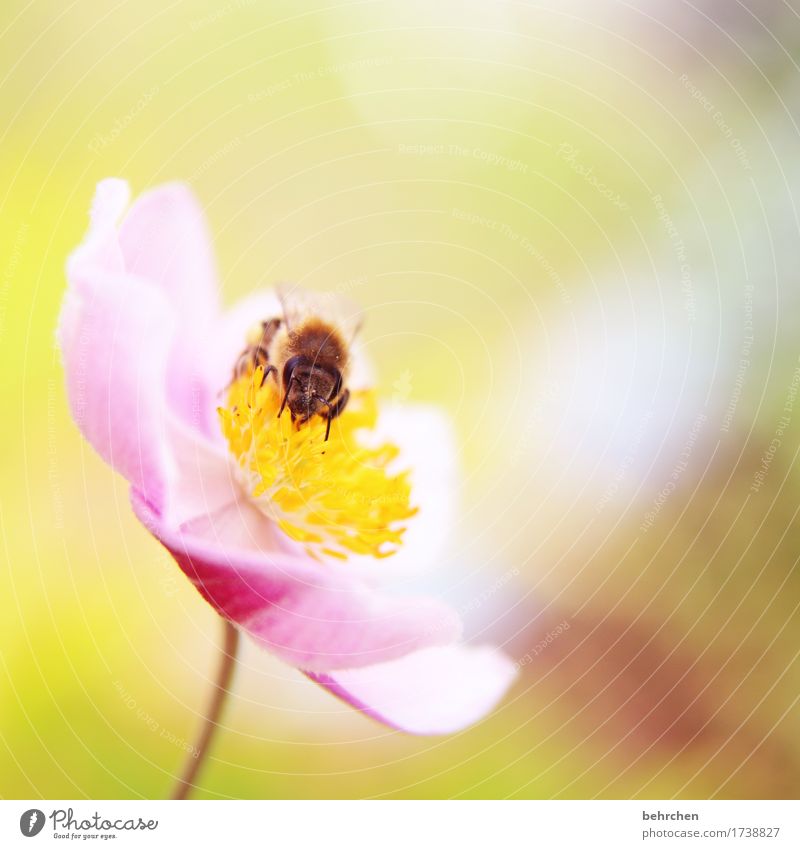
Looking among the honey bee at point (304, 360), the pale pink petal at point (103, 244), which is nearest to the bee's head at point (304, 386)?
→ the honey bee at point (304, 360)

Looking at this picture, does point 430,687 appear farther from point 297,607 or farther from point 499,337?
point 499,337

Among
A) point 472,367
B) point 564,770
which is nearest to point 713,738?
point 564,770

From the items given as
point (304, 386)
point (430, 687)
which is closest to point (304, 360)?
point (304, 386)

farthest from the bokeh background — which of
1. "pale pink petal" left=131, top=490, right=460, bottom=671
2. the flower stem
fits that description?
"pale pink petal" left=131, top=490, right=460, bottom=671

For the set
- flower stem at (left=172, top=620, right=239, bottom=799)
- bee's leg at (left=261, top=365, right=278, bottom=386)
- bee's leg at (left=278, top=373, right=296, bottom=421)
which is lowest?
flower stem at (left=172, top=620, right=239, bottom=799)

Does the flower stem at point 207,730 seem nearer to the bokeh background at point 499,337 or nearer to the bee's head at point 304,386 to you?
Result: the bokeh background at point 499,337

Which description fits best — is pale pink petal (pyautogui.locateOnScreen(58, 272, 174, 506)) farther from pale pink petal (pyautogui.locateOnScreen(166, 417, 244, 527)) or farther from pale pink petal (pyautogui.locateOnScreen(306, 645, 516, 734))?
pale pink petal (pyautogui.locateOnScreen(306, 645, 516, 734))
